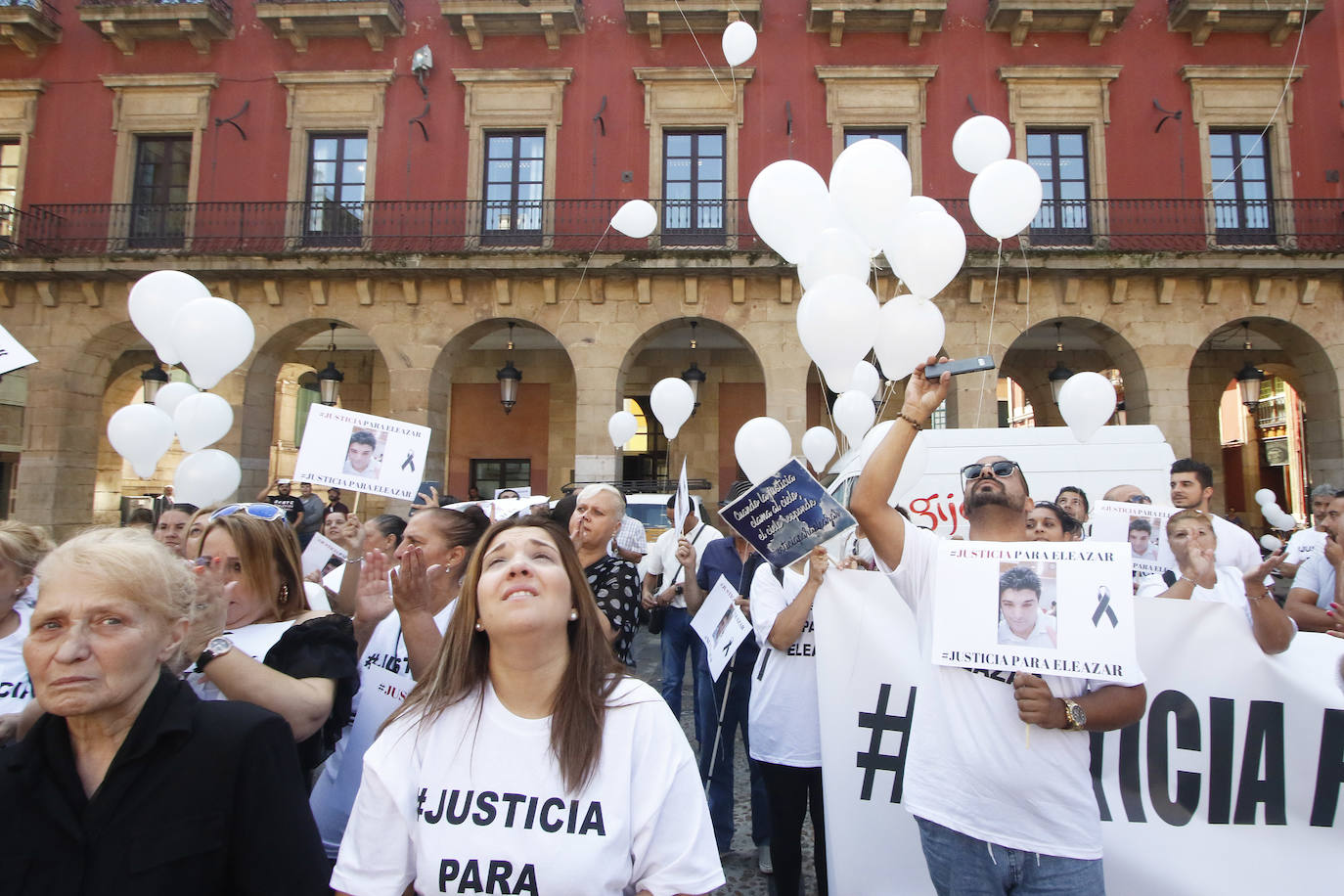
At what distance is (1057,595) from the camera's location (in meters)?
2.32

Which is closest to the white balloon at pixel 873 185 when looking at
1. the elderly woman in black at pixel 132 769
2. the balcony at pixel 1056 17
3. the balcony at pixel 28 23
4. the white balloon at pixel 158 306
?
the elderly woman in black at pixel 132 769

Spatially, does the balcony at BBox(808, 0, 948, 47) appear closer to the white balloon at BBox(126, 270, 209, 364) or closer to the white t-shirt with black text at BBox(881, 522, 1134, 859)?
the white balloon at BBox(126, 270, 209, 364)

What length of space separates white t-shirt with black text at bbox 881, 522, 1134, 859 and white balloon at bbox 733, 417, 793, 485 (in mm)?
2858

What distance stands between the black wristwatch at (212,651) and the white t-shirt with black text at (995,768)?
206 cm

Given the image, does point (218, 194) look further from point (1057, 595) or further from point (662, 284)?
point (1057, 595)

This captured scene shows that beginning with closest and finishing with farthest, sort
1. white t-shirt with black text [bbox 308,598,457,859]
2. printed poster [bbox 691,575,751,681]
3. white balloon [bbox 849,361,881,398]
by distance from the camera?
white t-shirt with black text [bbox 308,598,457,859]
printed poster [bbox 691,575,751,681]
white balloon [bbox 849,361,881,398]

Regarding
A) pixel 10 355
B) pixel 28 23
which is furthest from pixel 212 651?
pixel 28 23

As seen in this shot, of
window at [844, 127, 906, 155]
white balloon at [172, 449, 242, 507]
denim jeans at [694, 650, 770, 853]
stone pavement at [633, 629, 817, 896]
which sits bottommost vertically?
stone pavement at [633, 629, 817, 896]

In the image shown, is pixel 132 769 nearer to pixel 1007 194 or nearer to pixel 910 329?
pixel 910 329

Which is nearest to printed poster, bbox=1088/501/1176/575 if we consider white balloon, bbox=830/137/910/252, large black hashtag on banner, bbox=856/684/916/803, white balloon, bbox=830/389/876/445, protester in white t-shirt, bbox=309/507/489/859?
large black hashtag on banner, bbox=856/684/916/803

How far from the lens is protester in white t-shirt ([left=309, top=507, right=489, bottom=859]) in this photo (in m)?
2.31

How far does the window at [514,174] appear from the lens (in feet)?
47.3

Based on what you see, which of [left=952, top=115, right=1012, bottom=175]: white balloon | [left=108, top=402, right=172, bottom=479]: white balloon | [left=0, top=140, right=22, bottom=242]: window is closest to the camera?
[left=952, top=115, right=1012, bottom=175]: white balloon

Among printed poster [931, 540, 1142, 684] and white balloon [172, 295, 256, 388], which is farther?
white balloon [172, 295, 256, 388]
